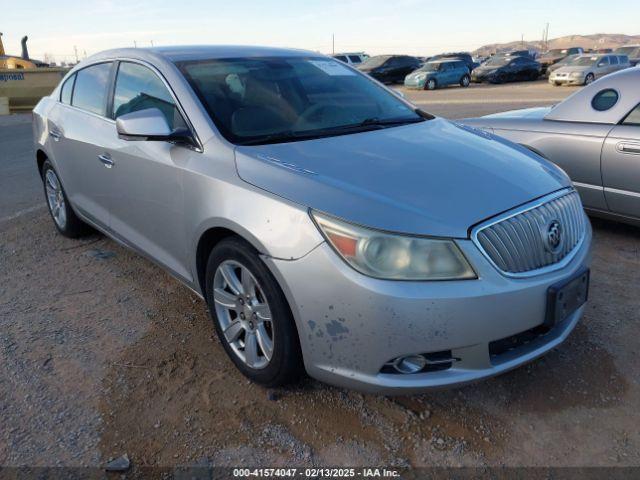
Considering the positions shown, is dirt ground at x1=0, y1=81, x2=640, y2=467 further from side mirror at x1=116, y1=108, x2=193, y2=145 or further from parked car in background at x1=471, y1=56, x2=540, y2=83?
parked car in background at x1=471, y1=56, x2=540, y2=83

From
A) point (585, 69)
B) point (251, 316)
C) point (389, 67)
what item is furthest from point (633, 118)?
point (389, 67)

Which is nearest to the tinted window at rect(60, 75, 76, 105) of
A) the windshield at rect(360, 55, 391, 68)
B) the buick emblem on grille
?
the buick emblem on grille

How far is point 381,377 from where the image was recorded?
2.24m

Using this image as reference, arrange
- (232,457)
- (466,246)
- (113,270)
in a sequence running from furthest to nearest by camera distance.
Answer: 1. (113,270)
2. (232,457)
3. (466,246)

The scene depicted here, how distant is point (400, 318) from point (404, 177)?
69cm

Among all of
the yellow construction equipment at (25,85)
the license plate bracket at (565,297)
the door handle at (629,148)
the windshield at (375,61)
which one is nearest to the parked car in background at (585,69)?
the windshield at (375,61)

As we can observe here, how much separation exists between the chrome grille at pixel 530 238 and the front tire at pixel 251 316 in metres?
0.89

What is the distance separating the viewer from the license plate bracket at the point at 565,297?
2.32m

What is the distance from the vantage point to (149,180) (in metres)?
3.20

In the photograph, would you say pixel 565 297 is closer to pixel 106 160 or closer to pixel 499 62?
pixel 106 160

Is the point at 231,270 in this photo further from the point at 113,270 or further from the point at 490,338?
the point at 113,270

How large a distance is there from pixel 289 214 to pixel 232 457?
40.7 inches

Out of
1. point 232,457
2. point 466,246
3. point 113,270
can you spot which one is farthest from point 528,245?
point 113,270

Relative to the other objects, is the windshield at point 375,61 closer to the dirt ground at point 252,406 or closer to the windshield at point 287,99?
the windshield at point 287,99
